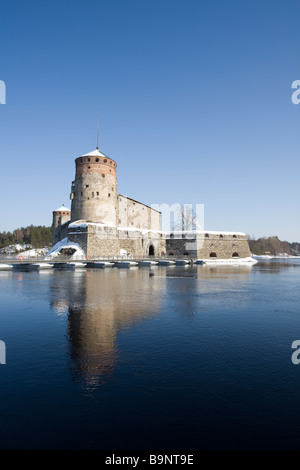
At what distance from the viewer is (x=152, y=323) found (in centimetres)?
934

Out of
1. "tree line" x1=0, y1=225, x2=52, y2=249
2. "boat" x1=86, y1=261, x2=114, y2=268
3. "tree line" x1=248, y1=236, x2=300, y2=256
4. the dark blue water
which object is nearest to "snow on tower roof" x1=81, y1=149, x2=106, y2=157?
"boat" x1=86, y1=261, x2=114, y2=268

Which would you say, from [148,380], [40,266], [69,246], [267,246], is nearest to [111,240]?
[69,246]

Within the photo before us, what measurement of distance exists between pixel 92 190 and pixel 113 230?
7.60m

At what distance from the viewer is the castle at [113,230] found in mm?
42844

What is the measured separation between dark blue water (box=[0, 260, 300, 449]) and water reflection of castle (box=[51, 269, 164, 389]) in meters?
0.04

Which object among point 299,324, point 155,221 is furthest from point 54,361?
point 155,221

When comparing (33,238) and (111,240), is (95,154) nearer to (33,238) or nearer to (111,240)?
(111,240)

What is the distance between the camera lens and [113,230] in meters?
45.8

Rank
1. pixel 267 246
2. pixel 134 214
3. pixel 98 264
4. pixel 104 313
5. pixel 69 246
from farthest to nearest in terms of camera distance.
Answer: pixel 267 246 → pixel 134 214 → pixel 69 246 → pixel 98 264 → pixel 104 313

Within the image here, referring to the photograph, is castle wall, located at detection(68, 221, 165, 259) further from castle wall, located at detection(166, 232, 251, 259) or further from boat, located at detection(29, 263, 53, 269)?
boat, located at detection(29, 263, 53, 269)

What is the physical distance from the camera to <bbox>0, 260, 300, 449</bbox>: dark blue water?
374 cm

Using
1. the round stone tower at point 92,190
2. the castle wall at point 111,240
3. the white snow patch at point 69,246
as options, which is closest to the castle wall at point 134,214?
the castle wall at point 111,240

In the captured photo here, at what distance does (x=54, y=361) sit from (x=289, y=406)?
4790 millimetres
